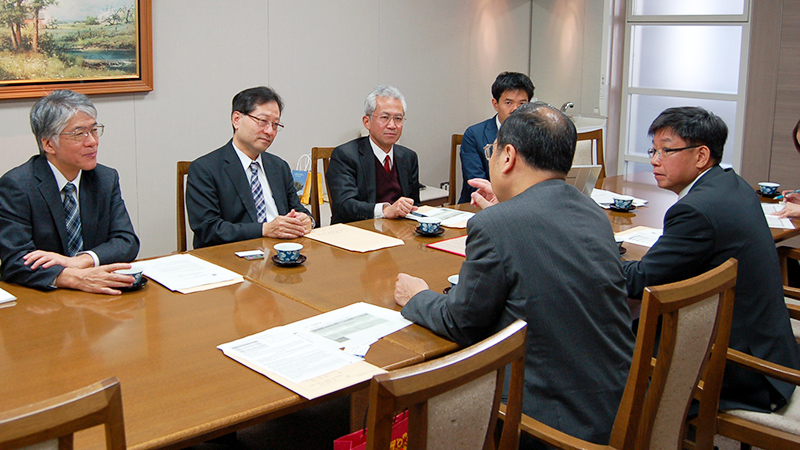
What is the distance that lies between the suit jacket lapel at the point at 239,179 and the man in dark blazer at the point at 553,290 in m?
1.51

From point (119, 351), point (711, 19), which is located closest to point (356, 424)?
point (119, 351)

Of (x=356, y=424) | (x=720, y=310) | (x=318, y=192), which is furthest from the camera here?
(x=318, y=192)

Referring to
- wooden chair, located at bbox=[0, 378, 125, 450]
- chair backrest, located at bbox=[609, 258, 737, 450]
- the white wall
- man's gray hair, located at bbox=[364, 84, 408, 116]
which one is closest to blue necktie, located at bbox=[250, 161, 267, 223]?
man's gray hair, located at bbox=[364, 84, 408, 116]

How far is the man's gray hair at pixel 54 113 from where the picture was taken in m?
2.44

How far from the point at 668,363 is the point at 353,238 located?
56.1 inches

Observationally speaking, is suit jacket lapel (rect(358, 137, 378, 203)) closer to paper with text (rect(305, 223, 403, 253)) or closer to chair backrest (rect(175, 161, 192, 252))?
paper with text (rect(305, 223, 403, 253))

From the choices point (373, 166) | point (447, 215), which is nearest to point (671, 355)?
point (447, 215)

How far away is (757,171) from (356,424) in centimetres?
442

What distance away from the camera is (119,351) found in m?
1.73

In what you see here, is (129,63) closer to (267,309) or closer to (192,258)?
(192,258)

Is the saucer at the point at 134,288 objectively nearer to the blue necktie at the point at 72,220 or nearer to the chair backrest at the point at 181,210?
the blue necktie at the point at 72,220

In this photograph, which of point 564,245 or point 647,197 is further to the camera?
point 647,197

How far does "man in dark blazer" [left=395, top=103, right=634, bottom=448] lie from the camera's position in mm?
1703

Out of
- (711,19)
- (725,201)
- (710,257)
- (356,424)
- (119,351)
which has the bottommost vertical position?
(356,424)
